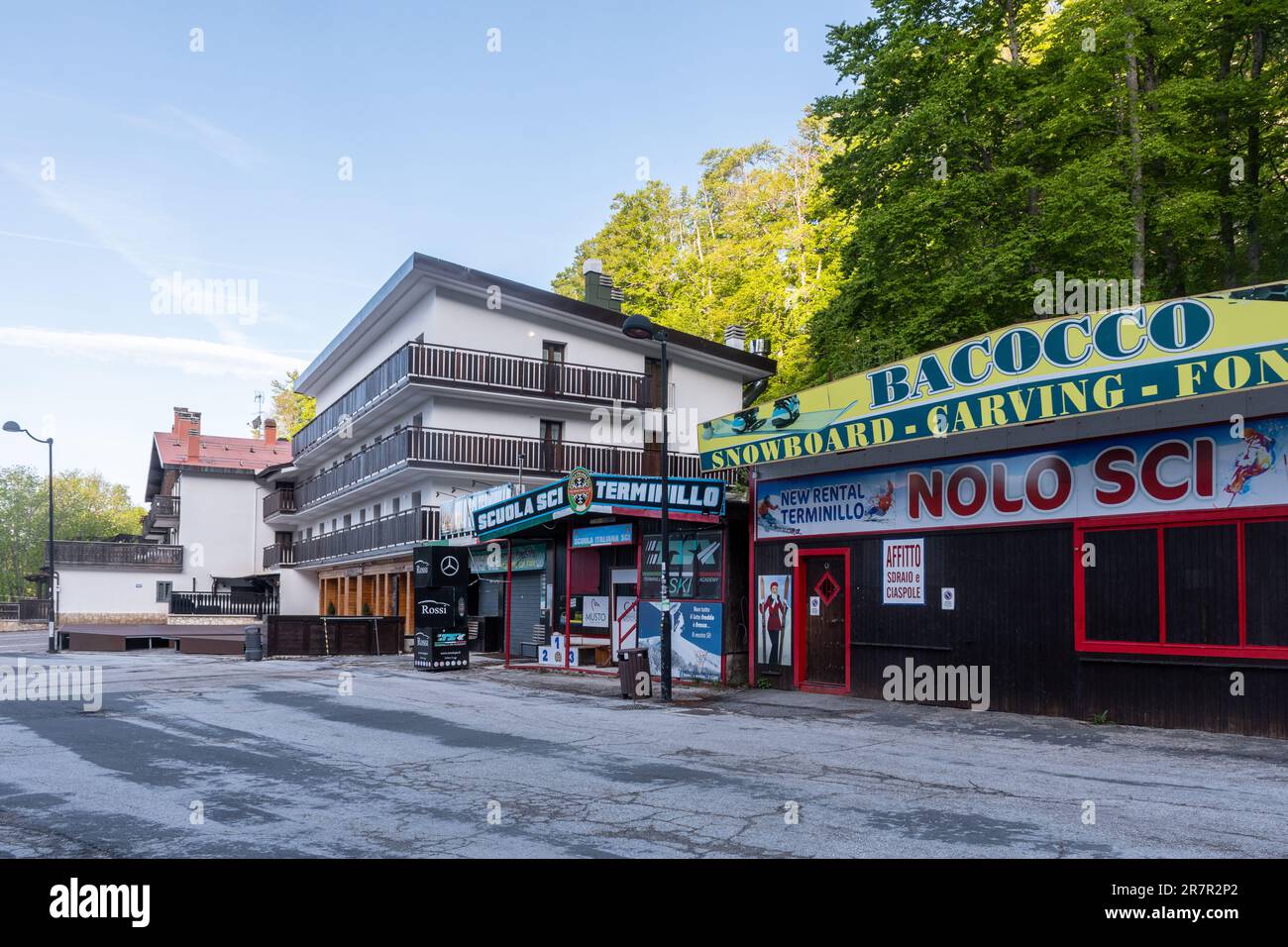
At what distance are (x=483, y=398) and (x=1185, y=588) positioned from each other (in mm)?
27768

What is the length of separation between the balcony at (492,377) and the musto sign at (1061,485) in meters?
19.5

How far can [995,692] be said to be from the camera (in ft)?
49.2

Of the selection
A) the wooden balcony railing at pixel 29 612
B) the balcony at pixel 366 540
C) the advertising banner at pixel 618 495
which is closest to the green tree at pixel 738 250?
the balcony at pixel 366 540

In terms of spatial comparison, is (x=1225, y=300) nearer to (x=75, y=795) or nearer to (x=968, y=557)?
(x=968, y=557)

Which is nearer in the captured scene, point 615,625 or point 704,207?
point 615,625

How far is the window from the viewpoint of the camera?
12.1 meters

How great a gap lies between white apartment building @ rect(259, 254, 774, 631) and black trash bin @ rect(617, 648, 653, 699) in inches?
685

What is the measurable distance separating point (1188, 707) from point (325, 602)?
44889 millimetres

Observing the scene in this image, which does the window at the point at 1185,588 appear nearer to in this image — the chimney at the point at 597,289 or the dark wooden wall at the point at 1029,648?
the dark wooden wall at the point at 1029,648

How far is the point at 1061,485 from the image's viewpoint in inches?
565

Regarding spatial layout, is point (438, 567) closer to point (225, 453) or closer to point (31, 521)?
point (225, 453)

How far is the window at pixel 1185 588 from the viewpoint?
477 inches

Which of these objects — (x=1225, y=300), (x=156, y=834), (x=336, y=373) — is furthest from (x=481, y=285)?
(x=156, y=834)

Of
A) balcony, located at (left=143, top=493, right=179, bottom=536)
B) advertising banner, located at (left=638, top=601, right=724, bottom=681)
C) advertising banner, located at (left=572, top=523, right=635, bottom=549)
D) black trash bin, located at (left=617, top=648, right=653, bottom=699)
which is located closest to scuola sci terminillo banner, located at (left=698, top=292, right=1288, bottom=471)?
advertising banner, located at (left=638, top=601, right=724, bottom=681)
